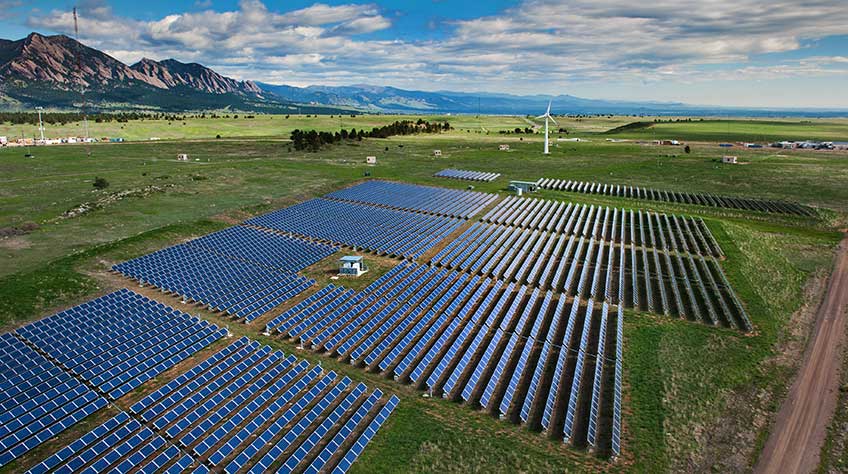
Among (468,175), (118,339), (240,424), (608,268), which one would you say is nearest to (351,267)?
(118,339)

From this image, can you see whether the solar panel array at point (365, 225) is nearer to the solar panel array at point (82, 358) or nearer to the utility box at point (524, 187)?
the solar panel array at point (82, 358)

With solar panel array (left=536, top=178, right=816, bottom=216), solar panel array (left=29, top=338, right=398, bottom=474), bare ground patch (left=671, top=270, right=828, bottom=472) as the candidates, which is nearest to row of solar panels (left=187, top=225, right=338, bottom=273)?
solar panel array (left=29, top=338, right=398, bottom=474)

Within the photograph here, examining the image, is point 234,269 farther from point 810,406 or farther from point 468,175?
point 468,175

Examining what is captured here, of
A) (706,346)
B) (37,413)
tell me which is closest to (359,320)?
(37,413)

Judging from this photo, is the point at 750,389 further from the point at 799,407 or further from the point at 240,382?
the point at 240,382

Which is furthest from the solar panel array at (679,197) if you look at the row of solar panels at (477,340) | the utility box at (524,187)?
the row of solar panels at (477,340)

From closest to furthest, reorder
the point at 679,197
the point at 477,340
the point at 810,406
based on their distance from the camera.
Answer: the point at 810,406
the point at 477,340
the point at 679,197
